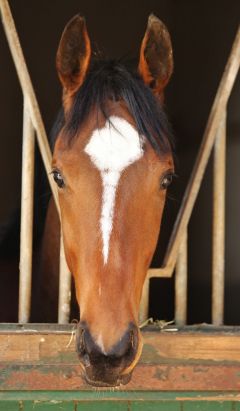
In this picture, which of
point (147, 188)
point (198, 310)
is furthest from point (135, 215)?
point (198, 310)

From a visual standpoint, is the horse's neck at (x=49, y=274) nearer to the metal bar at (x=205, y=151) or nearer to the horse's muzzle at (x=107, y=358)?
the metal bar at (x=205, y=151)

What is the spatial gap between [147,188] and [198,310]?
2152 millimetres

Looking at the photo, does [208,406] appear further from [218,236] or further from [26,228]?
[26,228]

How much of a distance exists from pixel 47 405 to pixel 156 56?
47.5 inches

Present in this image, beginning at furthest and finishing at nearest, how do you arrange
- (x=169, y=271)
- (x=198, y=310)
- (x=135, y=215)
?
(x=198, y=310) < (x=169, y=271) < (x=135, y=215)

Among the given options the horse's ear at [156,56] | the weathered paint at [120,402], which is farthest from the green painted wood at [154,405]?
the horse's ear at [156,56]

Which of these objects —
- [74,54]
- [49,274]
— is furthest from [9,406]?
[74,54]

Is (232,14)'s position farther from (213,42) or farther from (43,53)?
(43,53)

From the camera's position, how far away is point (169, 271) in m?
2.03

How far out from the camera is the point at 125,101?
5.90 feet

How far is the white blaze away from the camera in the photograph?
5.18 feet

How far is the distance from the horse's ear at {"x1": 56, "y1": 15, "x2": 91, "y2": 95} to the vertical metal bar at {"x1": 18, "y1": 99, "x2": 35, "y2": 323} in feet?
0.65

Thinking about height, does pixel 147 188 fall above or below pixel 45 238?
above

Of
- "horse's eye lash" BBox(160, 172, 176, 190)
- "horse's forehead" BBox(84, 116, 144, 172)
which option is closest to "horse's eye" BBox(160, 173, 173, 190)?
"horse's eye lash" BBox(160, 172, 176, 190)
